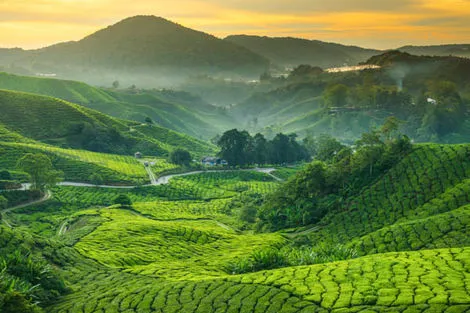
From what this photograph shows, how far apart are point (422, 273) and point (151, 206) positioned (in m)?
67.5

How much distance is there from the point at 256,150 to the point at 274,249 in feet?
332

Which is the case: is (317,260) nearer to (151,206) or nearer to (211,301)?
(211,301)

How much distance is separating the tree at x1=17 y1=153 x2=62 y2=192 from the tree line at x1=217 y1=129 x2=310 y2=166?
63601 millimetres

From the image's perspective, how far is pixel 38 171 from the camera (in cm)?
9362

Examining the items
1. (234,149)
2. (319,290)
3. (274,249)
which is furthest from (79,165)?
(319,290)

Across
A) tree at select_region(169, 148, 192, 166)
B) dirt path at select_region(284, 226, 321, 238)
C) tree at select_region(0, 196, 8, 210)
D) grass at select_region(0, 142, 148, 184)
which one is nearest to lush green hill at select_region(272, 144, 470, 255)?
dirt path at select_region(284, 226, 321, 238)

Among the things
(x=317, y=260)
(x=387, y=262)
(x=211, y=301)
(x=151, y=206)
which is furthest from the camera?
(x=151, y=206)

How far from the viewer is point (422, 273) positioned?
113 feet

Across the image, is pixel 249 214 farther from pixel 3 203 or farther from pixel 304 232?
pixel 3 203

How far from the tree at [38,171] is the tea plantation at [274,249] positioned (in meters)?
3.89

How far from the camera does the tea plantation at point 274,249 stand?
3206 centimetres

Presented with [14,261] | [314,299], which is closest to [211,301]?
[314,299]

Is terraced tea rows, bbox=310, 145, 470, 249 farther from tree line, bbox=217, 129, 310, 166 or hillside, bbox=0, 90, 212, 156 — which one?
hillside, bbox=0, 90, 212, 156

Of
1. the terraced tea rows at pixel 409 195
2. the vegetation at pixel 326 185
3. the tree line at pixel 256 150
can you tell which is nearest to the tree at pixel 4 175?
the vegetation at pixel 326 185
